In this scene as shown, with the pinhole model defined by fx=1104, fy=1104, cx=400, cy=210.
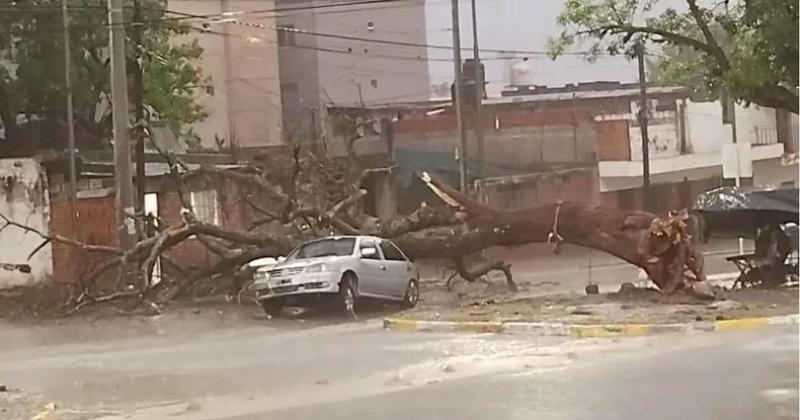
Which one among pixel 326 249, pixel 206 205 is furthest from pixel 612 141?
pixel 206 205

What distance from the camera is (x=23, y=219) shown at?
11.1 meters

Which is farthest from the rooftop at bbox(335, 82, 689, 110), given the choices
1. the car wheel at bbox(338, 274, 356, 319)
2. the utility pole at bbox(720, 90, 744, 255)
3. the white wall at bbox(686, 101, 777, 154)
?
the car wheel at bbox(338, 274, 356, 319)

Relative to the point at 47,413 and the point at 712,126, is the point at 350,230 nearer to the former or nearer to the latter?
the point at 712,126

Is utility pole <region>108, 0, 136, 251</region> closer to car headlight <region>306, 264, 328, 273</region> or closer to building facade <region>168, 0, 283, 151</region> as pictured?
building facade <region>168, 0, 283, 151</region>

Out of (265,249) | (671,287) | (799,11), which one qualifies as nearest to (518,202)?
(671,287)

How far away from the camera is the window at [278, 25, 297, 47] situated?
33.2 ft

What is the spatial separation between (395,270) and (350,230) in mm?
614

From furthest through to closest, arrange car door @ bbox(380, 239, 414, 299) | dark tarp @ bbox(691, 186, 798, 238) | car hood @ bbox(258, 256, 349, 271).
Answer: car door @ bbox(380, 239, 414, 299) → car hood @ bbox(258, 256, 349, 271) → dark tarp @ bbox(691, 186, 798, 238)

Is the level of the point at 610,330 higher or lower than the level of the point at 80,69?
lower

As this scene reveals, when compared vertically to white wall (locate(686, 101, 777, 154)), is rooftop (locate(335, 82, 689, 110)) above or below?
above

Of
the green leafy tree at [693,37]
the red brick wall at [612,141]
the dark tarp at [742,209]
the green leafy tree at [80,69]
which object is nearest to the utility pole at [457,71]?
the green leafy tree at [693,37]

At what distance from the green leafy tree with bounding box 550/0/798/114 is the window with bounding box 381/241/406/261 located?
2.43 meters

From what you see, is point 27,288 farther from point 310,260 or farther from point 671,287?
point 671,287

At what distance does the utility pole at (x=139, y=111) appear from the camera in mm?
11359
